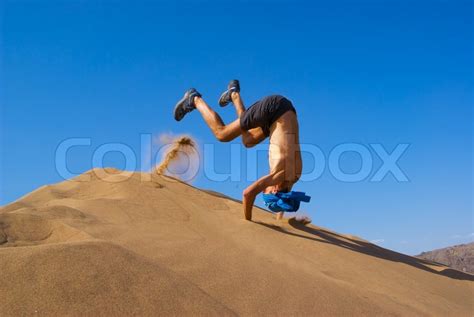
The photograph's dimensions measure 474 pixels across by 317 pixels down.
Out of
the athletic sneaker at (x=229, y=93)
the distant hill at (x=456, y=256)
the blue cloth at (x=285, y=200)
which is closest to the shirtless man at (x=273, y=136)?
the blue cloth at (x=285, y=200)

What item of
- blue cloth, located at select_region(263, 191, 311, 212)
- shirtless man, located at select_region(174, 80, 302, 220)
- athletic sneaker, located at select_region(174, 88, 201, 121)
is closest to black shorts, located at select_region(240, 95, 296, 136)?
shirtless man, located at select_region(174, 80, 302, 220)

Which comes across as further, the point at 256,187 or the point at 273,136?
the point at 273,136

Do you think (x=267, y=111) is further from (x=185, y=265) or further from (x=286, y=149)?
(x=185, y=265)

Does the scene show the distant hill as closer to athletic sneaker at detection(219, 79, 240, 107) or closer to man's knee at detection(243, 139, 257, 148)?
man's knee at detection(243, 139, 257, 148)

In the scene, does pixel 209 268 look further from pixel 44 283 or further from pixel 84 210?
pixel 84 210

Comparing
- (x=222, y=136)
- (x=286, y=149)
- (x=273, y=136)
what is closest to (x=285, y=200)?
(x=286, y=149)

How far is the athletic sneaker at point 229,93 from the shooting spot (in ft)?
23.6

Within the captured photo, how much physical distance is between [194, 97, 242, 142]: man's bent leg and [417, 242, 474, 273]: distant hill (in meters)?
4.67

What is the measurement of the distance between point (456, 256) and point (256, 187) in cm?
574

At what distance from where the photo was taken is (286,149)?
5.61 meters

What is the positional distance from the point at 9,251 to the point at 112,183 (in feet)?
11.5

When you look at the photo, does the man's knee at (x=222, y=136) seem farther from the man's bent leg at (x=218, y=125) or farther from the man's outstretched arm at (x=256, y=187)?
the man's outstretched arm at (x=256, y=187)

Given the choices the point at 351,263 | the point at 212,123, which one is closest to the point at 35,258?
the point at 351,263

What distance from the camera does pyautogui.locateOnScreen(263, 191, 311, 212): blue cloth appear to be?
18.0 feet
